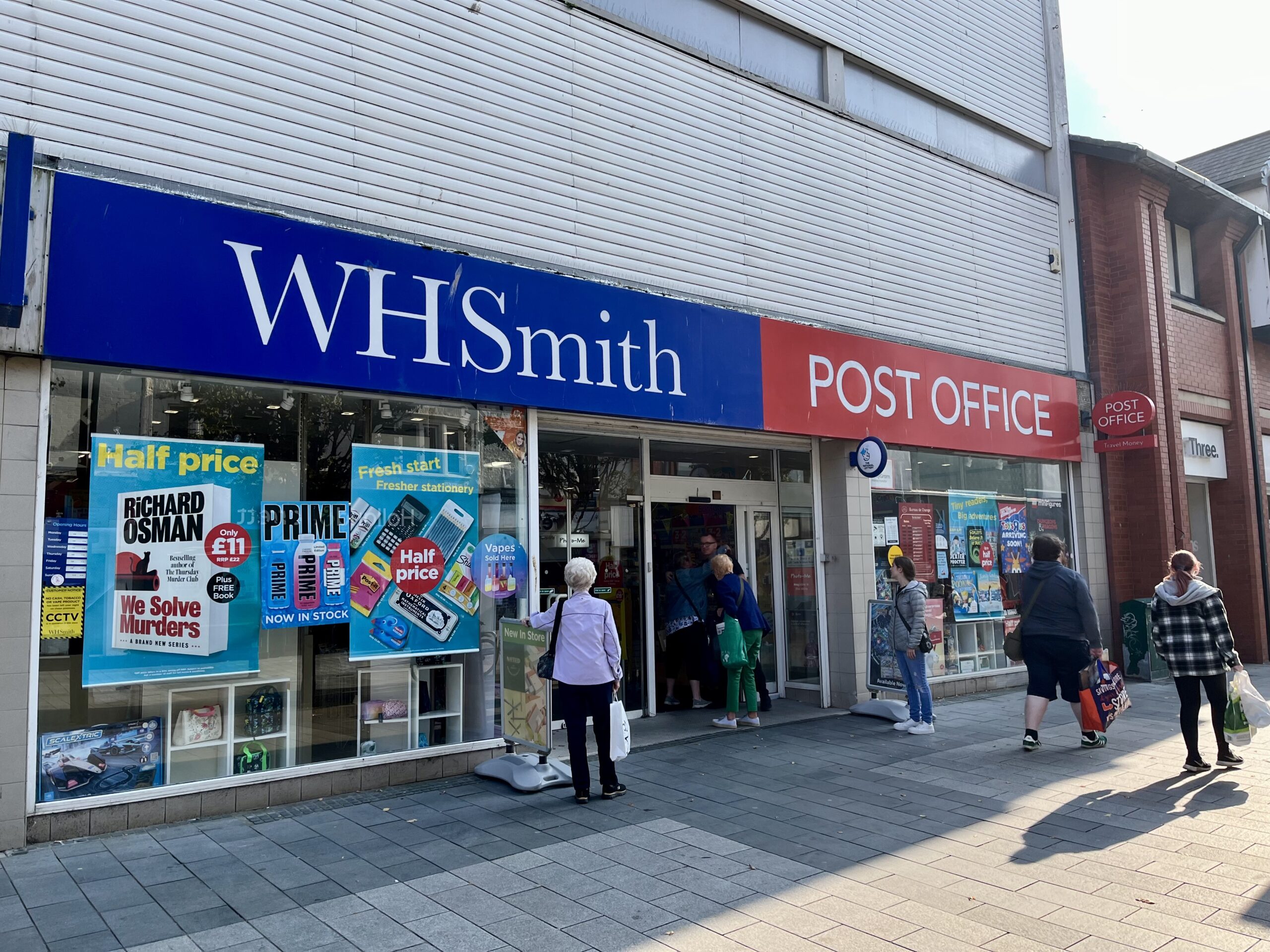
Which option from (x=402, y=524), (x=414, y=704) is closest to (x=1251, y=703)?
(x=414, y=704)

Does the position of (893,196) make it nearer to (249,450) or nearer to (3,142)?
(249,450)

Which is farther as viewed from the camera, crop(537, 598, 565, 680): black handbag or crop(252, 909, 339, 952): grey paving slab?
crop(537, 598, 565, 680): black handbag

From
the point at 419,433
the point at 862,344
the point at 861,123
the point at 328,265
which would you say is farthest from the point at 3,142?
the point at 861,123

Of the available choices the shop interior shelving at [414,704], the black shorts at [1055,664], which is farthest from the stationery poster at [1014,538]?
the shop interior shelving at [414,704]

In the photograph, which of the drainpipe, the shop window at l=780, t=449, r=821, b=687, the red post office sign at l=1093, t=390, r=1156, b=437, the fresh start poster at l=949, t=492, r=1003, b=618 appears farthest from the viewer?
the drainpipe

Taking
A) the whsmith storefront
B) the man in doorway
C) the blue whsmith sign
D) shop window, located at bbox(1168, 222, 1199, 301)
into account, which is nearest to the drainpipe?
shop window, located at bbox(1168, 222, 1199, 301)

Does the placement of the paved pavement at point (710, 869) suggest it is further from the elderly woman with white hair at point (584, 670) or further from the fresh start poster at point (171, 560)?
the fresh start poster at point (171, 560)

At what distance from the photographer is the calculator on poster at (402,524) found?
696 centimetres

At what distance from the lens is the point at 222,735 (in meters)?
6.27

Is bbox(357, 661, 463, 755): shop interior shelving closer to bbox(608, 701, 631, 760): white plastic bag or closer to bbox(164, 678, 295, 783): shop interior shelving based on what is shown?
bbox(164, 678, 295, 783): shop interior shelving

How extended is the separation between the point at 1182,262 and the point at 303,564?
48.8ft

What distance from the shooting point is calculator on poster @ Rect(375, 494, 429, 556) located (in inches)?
274

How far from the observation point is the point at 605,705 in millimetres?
6320

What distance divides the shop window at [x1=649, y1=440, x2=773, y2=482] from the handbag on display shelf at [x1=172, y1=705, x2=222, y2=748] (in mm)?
4842
